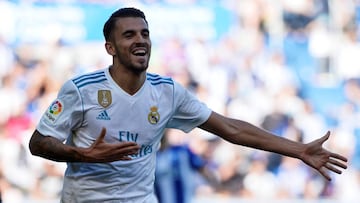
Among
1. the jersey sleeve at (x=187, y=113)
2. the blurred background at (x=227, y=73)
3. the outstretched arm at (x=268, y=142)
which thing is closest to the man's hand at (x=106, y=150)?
the jersey sleeve at (x=187, y=113)

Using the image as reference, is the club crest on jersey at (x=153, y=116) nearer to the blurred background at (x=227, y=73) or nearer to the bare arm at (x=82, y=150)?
the bare arm at (x=82, y=150)

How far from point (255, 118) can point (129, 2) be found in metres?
2.26

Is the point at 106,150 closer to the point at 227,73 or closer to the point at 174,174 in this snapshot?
the point at 174,174

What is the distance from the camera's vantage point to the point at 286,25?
1215 cm

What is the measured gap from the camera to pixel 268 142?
5.58 meters

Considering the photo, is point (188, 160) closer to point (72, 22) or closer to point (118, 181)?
point (118, 181)

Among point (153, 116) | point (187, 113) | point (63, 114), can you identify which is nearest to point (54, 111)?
point (63, 114)

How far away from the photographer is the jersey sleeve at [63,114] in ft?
16.5

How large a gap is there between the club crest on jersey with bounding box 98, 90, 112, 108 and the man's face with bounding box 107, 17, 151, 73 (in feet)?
0.63

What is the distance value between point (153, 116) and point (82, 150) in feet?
2.27

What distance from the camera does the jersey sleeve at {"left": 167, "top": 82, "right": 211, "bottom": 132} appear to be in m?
5.54

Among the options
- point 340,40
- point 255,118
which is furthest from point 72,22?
point 340,40

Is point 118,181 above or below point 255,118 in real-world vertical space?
above

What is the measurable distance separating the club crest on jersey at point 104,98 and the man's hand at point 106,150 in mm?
443
